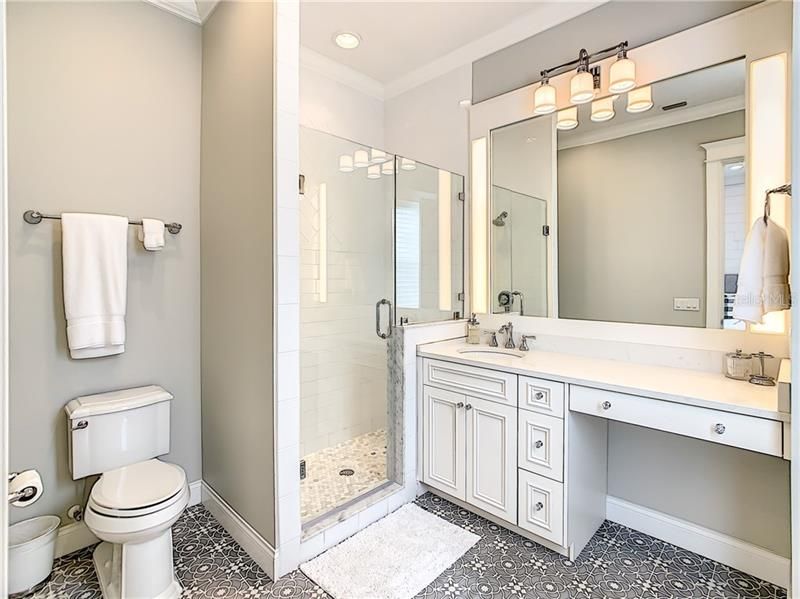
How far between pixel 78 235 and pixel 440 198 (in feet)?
6.60

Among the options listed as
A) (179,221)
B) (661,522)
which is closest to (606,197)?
(661,522)

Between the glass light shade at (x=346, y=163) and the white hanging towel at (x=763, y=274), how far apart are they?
2107 mm

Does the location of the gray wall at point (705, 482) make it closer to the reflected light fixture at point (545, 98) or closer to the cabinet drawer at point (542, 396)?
the cabinet drawer at point (542, 396)

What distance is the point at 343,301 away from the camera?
275cm

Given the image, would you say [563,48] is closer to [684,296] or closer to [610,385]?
[684,296]

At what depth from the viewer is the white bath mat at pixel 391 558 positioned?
5.63 ft

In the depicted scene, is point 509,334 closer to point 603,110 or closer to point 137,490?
point 603,110

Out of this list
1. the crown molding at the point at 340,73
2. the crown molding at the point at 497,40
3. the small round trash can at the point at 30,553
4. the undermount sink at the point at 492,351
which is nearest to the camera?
the small round trash can at the point at 30,553

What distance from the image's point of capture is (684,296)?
1.96 metres

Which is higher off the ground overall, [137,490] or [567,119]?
[567,119]

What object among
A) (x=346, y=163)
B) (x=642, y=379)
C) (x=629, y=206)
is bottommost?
(x=642, y=379)

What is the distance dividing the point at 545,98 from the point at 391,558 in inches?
98.0

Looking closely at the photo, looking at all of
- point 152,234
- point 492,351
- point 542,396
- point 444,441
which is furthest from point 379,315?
point 152,234

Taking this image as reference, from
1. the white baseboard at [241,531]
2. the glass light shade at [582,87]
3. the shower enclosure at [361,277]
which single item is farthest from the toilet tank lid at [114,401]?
the glass light shade at [582,87]
